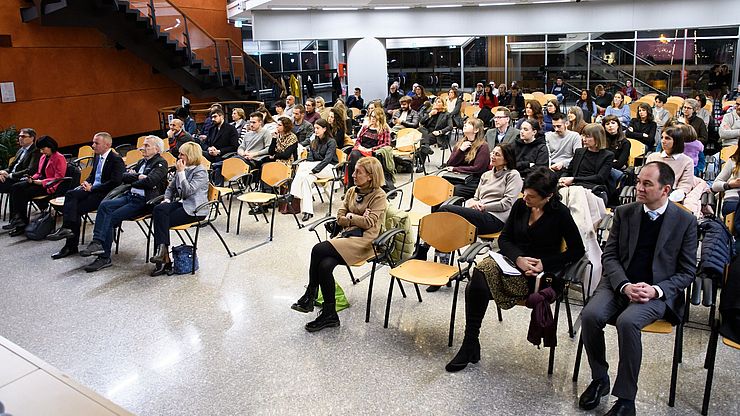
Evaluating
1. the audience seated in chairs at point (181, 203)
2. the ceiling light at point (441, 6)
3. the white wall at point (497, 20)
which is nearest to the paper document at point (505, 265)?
the audience seated in chairs at point (181, 203)

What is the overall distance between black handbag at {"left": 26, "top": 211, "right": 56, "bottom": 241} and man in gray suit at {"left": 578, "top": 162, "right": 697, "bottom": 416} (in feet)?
21.7

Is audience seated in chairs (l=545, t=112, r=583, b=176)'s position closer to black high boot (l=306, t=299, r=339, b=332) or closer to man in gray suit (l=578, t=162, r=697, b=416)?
man in gray suit (l=578, t=162, r=697, b=416)

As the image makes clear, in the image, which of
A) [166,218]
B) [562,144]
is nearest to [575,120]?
[562,144]

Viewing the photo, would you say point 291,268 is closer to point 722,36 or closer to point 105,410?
point 105,410

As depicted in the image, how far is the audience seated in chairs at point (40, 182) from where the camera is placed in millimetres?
7402

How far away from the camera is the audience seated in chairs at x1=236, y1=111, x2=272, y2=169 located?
28.7 feet

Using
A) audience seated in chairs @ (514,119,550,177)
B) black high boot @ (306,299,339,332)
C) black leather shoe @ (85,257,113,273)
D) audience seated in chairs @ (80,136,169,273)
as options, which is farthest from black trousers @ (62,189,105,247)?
audience seated in chairs @ (514,119,550,177)

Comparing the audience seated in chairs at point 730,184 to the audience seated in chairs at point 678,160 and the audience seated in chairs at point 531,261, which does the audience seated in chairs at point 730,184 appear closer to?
the audience seated in chairs at point 678,160

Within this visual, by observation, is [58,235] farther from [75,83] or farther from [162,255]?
[75,83]

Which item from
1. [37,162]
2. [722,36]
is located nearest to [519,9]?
[722,36]

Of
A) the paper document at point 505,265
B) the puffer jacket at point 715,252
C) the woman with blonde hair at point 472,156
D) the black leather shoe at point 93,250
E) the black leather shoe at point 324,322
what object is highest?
the woman with blonde hair at point 472,156

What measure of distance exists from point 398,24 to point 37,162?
11.6 metres

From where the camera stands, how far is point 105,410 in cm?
203

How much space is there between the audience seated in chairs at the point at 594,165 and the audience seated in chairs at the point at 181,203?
3.62 meters
